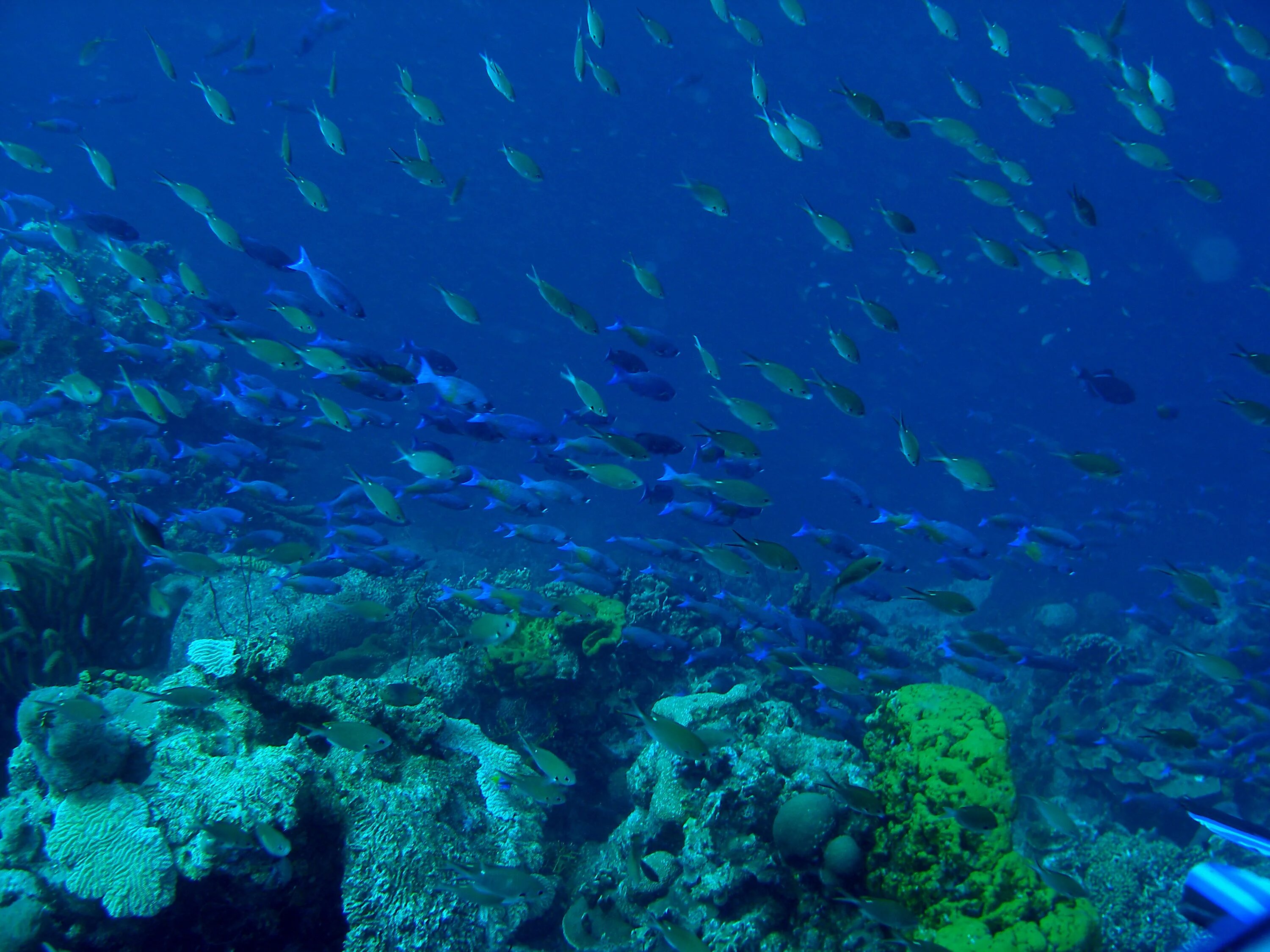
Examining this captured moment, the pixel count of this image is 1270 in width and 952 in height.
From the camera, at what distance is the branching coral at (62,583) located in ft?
14.7

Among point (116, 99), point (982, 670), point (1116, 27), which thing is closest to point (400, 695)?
point (982, 670)

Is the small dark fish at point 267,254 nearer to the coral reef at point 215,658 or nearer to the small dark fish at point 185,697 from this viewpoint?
the coral reef at point 215,658

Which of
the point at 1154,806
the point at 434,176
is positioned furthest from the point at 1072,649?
the point at 434,176

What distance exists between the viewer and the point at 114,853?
8.87ft

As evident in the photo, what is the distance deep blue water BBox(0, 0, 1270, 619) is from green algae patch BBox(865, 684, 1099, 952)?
106 ft

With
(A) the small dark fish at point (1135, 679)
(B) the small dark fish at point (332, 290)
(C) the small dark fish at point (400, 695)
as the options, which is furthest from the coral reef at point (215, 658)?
(A) the small dark fish at point (1135, 679)

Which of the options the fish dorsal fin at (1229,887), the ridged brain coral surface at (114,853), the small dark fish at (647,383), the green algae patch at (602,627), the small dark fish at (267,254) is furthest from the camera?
the small dark fish at (267,254)

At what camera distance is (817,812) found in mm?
3590

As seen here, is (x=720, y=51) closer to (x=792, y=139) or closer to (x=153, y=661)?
(x=792, y=139)

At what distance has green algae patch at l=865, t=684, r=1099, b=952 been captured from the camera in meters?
3.14

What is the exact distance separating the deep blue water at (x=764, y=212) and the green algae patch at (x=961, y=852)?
32.3 m

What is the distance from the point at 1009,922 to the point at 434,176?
27.0 feet

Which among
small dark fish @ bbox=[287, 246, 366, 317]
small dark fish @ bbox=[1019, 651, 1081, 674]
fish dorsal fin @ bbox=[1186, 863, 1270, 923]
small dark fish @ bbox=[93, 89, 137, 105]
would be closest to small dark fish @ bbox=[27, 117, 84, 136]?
small dark fish @ bbox=[287, 246, 366, 317]

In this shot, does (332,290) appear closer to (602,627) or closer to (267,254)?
(267,254)
